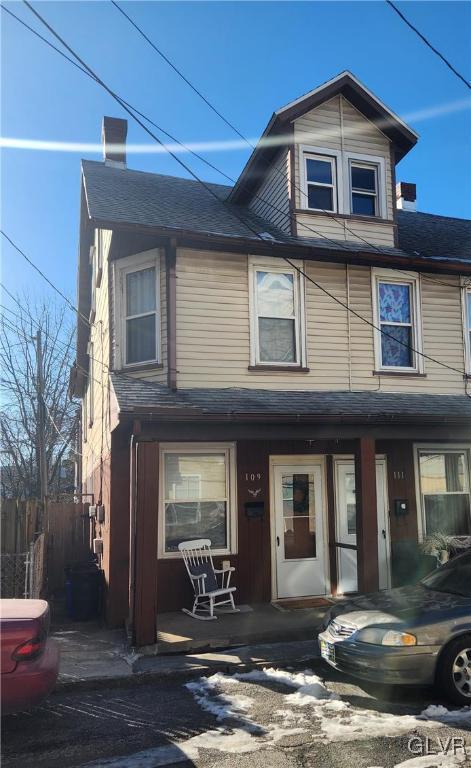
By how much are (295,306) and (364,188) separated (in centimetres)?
306

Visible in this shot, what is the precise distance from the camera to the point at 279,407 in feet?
29.2

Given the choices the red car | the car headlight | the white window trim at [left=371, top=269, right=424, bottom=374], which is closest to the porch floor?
the car headlight

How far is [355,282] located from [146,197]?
165 inches

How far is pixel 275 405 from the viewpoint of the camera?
9.01 m

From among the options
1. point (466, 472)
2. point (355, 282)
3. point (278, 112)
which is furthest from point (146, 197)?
point (466, 472)

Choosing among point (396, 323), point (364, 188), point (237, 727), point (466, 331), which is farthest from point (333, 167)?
Answer: point (237, 727)

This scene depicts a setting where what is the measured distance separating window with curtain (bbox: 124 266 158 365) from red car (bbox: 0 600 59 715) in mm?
5384

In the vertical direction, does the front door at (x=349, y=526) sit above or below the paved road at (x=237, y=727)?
above

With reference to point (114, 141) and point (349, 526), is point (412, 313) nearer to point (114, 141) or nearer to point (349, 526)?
point (349, 526)

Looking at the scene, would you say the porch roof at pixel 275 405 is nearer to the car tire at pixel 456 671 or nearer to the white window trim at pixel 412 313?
the white window trim at pixel 412 313

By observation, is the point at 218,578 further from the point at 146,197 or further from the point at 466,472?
the point at 146,197

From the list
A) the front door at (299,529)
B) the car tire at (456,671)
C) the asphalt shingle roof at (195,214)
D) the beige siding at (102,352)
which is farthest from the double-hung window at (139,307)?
the car tire at (456,671)

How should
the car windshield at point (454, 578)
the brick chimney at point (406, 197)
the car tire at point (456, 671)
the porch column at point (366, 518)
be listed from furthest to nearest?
1. the brick chimney at point (406, 197)
2. the porch column at point (366, 518)
3. the car windshield at point (454, 578)
4. the car tire at point (456, 671)

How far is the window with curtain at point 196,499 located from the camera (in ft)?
31.8
